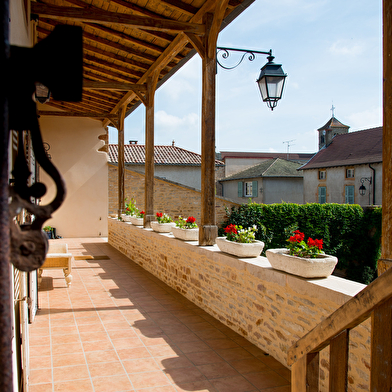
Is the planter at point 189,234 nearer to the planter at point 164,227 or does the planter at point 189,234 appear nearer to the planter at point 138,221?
the planter at point 164,227

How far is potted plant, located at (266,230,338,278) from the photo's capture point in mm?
3205

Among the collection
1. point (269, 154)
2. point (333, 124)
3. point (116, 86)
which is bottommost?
point (116, 86)

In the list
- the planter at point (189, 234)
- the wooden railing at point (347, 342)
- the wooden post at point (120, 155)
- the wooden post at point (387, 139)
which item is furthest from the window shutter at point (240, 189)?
the wooden railing at point (347, 342)

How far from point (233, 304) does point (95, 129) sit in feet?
38.1

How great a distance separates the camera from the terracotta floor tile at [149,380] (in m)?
3.19

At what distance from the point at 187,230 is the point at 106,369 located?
2.63m

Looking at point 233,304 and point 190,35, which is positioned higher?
point 190,35

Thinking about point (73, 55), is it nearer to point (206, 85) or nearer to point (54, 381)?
point (54, 381)

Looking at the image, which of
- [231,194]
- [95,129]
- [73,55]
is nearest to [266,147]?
[231,194]

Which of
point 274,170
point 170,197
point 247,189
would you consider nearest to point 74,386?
point 170,197

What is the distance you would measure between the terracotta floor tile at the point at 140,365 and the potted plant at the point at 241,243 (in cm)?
144

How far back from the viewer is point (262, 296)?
152 inches

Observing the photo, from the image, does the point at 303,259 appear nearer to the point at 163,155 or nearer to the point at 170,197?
Result: the point at 170,197

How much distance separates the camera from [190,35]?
5309 mm
